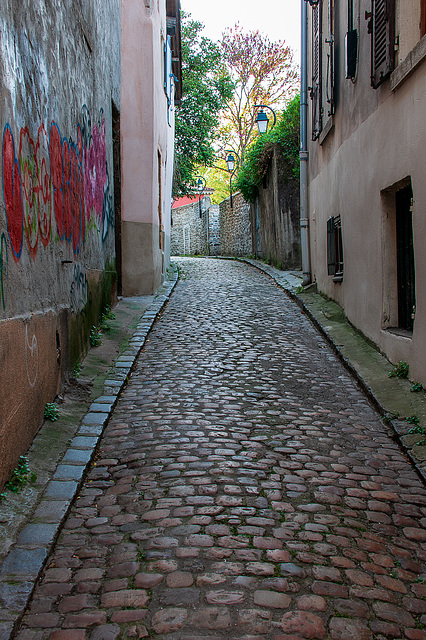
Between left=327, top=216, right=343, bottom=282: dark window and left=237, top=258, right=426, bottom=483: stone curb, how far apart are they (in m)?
0.76

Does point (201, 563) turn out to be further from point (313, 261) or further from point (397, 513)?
point (313, 261)

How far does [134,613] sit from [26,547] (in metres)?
0.79

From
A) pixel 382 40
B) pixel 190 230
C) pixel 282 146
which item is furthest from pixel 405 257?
pixel 190 230

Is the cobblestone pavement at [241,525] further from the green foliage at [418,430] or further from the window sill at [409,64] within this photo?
the window sill at [409,64]

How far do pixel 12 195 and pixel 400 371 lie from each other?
152 inches

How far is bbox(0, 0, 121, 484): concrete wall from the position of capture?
392cm

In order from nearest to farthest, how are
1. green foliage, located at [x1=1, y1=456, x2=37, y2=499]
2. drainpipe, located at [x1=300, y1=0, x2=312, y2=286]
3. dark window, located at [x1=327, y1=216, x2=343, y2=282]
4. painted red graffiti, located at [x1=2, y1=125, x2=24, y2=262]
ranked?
green foliage, located at [x1=1, y1=456, x2=37, y2=499] < painted red graffiti, located at [x1=2, y1=125, x2=24, y2=262] < dark window, located at [x1=327, y1=216, x2=343, y2=282] < drainpipe, located at [x1=300, y1=0, x2=312, y2=286]

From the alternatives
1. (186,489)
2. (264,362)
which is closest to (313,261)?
(264,362)

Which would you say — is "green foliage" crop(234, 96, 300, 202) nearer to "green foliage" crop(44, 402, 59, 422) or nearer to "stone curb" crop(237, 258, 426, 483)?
"stone curb" crop(237, 258, 426, 483)

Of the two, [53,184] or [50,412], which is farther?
[53,184]

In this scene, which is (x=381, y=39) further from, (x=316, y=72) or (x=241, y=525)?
(x=241, y=525)

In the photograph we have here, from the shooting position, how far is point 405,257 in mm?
6645

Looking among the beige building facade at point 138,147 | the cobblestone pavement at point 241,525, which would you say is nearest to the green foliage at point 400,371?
the cobblestone pavement at point 241,525

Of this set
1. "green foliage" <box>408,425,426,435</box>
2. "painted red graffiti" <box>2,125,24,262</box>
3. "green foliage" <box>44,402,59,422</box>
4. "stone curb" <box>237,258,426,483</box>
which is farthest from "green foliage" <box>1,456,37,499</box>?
"green foliage" <box>408,425,426,435</box>
